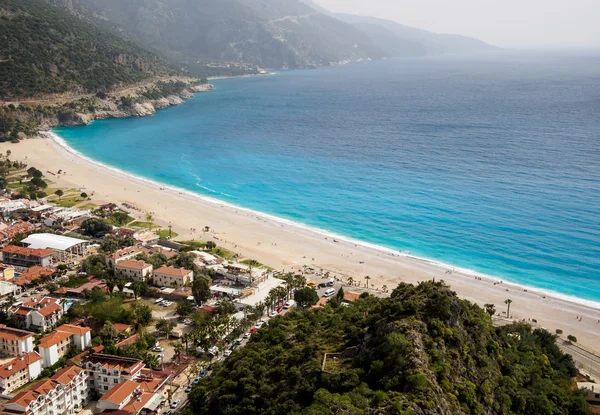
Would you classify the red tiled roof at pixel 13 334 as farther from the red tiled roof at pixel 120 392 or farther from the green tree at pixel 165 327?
the green tree at pixel 165 327

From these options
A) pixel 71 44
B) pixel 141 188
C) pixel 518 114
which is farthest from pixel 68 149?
pixel 518 114

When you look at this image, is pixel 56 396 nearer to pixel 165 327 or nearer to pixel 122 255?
pixel 165 327

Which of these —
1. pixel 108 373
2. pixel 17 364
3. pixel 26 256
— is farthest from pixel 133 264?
pixel 108 373

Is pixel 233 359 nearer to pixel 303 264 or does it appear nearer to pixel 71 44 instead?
pixel 303 264

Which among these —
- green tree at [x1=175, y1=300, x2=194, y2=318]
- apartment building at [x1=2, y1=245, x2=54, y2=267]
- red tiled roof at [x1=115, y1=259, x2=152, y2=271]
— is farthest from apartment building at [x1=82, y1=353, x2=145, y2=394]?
apartment building at [x1=2, y1=245, x2=54, y2=267]

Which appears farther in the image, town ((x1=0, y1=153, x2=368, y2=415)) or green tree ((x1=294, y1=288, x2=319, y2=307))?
green tree ((x1=294, y1=288, x2=319, y2=307))

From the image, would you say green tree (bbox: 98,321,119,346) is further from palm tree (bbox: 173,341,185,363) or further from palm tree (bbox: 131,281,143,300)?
palm tree (bbox: 131,281,143,300)

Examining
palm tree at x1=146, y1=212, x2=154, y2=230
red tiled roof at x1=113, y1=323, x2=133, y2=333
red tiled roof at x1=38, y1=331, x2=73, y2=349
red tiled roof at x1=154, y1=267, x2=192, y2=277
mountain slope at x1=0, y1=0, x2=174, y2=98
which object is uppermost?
mountain slope at x1=0, y1=0, x2=174, y2=98
